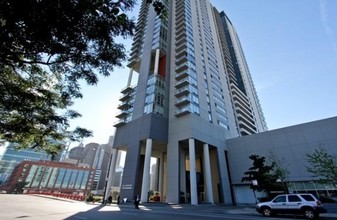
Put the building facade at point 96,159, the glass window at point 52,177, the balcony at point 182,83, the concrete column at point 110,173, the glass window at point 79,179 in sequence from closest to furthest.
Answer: the concrete column at point 110,173, the balcony at point 182,83, the glass window at point 52,177, the glass window at point 79,179, the building facade at point 96,159

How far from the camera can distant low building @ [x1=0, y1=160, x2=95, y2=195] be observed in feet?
307

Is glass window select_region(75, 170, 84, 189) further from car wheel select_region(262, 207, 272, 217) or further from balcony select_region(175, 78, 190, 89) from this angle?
car wheel select_region(262, 207, 272, 217)

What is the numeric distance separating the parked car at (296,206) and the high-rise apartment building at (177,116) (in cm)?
1588

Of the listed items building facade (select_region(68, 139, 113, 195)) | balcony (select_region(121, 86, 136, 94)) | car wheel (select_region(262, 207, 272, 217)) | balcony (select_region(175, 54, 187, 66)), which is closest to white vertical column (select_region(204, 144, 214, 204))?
car wheel (select_region(262, 207, 272, 217))

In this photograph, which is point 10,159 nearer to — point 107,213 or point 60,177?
point 60,177

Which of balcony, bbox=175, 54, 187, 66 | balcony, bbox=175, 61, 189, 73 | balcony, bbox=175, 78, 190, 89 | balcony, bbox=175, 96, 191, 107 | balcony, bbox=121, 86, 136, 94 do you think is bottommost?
balcony, bbox=175, 96, 191, 107

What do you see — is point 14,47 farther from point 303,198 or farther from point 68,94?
point 303,198

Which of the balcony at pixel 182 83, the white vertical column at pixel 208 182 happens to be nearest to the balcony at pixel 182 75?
the balcony at pixel 182 83

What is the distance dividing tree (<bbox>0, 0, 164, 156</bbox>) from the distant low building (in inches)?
3988

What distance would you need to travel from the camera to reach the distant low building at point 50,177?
307ft

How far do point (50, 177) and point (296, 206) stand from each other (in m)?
117

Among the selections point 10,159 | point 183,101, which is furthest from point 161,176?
point 10,159

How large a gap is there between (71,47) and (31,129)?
6.00 metres

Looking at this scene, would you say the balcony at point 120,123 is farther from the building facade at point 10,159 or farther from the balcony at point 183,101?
the building facade at point 10,159
